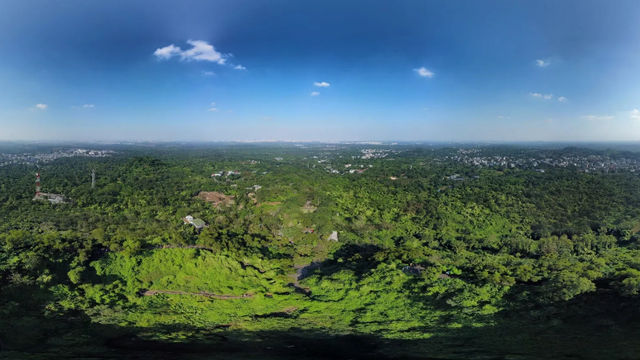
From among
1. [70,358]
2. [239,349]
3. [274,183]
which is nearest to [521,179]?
[274,183]

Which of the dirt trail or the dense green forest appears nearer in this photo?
the dense green forest

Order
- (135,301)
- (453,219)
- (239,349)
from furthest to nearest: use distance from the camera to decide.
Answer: (453,219) → (135,301) → (239,349)

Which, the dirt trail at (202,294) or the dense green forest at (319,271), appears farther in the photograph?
the dirt trail at (202,294)

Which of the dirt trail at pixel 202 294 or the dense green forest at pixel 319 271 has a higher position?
the dense green forest at pixel 319 271

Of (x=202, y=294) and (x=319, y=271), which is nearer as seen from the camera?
(x=202, y=294)

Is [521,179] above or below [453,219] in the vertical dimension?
above

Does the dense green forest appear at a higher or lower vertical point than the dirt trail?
higher

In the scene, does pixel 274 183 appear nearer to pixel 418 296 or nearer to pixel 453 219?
pixel 453 219

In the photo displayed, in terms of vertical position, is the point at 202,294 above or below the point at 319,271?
below
